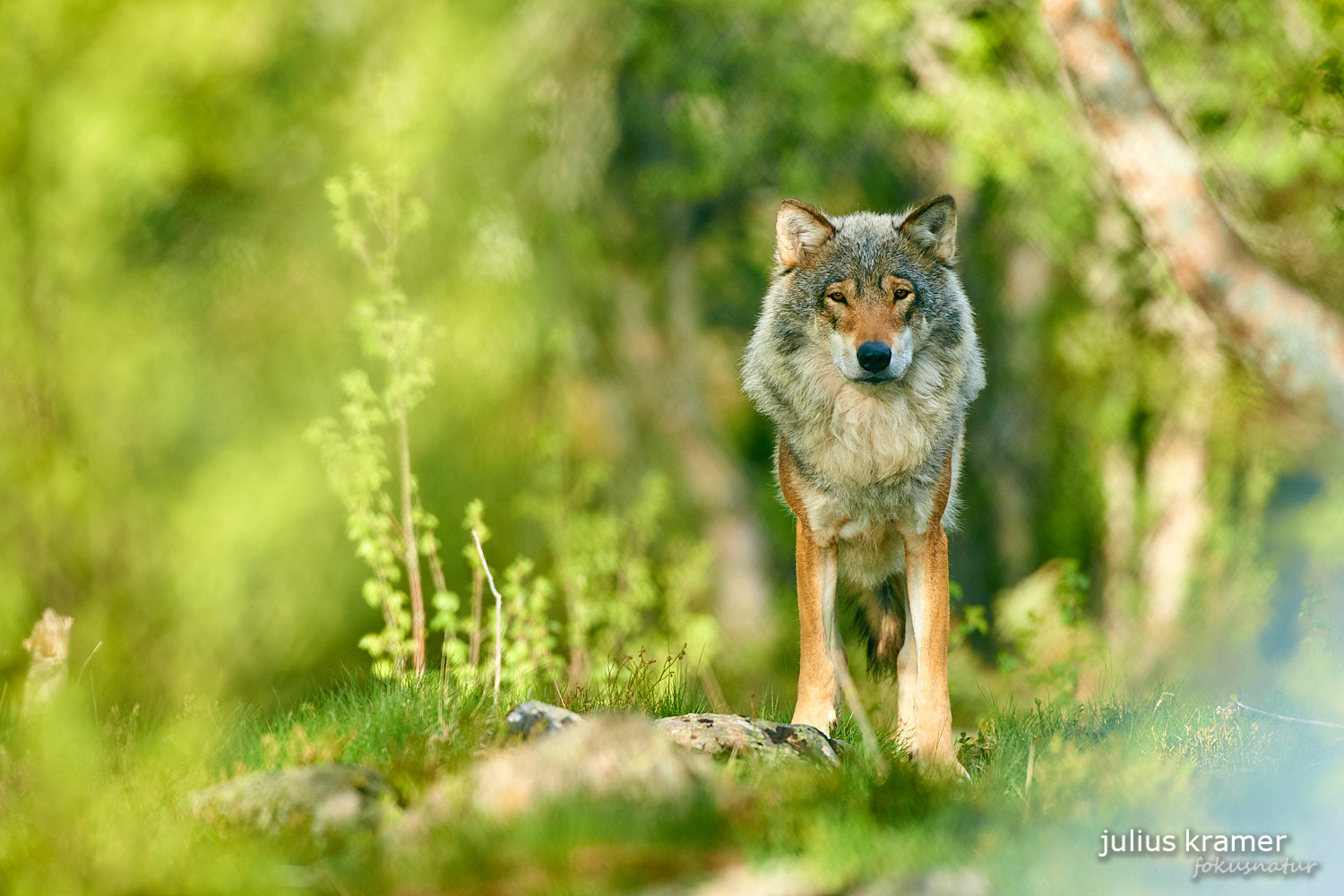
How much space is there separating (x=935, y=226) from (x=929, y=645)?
1584 millimetres

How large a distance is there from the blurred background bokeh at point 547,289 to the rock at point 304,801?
5685 millimetres

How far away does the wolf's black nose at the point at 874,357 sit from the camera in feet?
13.8

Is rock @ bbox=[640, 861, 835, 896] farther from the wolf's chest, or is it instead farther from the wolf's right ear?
the wolf's right ear

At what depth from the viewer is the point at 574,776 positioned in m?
3.32

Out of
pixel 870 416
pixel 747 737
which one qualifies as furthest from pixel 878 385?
pixel 747 737

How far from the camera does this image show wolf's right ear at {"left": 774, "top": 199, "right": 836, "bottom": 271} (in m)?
4.68

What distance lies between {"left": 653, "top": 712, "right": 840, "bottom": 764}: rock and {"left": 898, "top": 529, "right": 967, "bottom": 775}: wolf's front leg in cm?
47

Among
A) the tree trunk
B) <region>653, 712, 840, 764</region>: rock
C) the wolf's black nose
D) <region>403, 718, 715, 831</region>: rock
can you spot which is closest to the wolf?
the wolf's black nose

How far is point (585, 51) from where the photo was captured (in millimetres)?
11375

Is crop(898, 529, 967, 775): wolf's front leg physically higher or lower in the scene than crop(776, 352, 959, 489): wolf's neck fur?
lower

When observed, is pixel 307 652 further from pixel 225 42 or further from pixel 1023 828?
pixel 1023 828

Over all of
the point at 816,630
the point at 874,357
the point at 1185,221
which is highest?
the point at 1185,221

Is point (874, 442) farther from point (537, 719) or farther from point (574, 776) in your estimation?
point (574, 776)

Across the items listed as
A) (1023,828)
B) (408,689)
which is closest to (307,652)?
(408,689)
